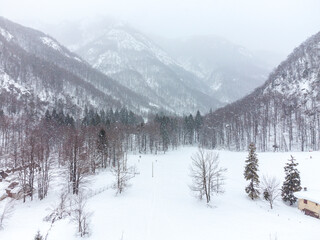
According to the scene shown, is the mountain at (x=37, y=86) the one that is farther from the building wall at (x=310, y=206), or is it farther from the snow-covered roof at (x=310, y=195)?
the building wall at (x=310, y=206)

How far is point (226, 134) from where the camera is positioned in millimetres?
108250

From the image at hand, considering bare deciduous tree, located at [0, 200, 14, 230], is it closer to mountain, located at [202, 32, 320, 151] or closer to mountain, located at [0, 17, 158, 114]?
mountain, located at [202, 32, 320, 151]

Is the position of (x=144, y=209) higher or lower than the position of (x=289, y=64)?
lower

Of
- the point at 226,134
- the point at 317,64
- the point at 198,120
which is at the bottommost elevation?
the point at 226,134

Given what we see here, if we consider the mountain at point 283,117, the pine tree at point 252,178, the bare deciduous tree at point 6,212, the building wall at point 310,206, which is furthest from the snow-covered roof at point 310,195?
the mountain at point 283,117

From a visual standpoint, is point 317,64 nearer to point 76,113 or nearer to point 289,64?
point 289,64

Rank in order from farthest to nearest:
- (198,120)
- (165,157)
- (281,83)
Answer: (281,83)
(198,120)
(165,157)

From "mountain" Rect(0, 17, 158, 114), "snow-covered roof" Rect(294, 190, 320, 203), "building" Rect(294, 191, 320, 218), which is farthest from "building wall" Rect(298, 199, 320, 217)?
"mountain" Rect(0, 17, 158, 114)

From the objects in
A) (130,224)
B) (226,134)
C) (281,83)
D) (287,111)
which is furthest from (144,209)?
(281,83)

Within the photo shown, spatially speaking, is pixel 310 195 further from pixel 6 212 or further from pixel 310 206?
pixel 6 212

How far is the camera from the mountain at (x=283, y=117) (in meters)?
89.5

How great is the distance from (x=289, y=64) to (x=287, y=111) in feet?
180

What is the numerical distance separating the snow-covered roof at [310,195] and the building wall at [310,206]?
0.64m

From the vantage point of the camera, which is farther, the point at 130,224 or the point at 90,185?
the point at 90,185
